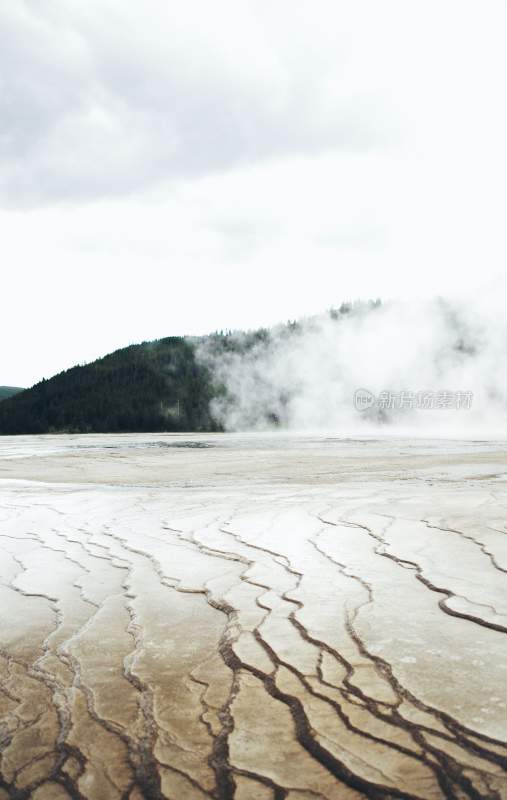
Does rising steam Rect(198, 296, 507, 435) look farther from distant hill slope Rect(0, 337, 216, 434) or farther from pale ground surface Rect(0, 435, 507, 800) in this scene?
pale ground surface Rect(0, 435, 507, 800)

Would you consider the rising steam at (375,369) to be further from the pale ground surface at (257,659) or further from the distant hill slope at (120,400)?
the pale ground surface at (257,659)

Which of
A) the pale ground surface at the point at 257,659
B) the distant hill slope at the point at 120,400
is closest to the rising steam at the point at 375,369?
the distant hill slope at the point at 120,400

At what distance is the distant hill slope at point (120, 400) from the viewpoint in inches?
3263

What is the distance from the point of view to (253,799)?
145cm

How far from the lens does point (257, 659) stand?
2.30 m

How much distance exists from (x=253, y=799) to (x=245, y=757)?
187 millimetres

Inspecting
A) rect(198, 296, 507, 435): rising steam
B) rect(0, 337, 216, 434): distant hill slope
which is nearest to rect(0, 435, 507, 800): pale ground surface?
rect(198, 296, 507, 435): rising steam

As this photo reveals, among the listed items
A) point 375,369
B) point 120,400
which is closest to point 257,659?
point 375,369

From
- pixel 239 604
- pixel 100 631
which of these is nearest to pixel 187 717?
pixel 100 631

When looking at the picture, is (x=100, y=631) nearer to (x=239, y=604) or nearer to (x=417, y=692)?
(x=239, y=604)

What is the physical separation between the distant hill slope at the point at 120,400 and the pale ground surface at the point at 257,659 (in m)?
69.4

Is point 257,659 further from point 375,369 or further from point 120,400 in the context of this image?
point 120,400

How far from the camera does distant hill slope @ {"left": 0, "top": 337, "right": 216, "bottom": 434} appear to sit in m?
82.9

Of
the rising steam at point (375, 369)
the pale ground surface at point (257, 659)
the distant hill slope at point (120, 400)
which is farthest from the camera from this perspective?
the distant hill slope at point (120, 400)
